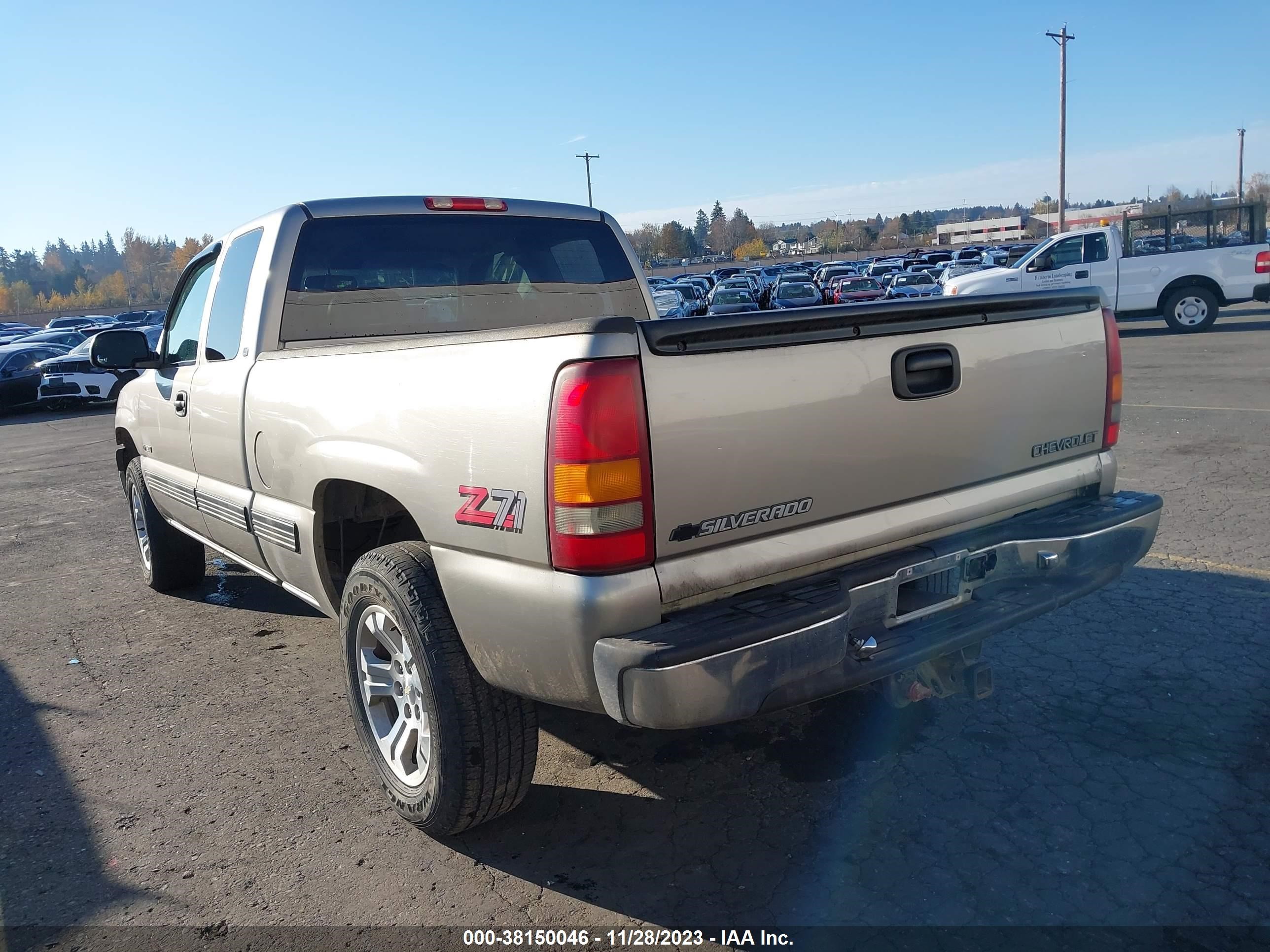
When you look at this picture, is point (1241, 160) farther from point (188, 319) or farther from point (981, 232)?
point (188, 319)

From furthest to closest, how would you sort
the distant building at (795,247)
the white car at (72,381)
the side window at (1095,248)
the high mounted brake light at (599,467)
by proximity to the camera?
the distant building at (795,247) < the white car at (72,381) < the side window at (1095,248) < the high mounted brake light at (599,467)

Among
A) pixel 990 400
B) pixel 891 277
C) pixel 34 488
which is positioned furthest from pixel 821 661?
pixel 891 277

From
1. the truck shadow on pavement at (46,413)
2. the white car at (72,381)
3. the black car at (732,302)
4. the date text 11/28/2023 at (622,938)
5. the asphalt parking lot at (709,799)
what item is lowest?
→ the date text 11/28/2023 at (622,938)

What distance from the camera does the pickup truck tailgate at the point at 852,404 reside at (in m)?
2.49

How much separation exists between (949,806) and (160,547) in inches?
Answer: 188

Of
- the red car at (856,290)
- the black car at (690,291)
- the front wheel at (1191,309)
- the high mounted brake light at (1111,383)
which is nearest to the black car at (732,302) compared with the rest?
the black car at (690,291)

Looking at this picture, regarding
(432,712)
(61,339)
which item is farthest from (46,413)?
(432,712)

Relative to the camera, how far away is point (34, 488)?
34.5ft

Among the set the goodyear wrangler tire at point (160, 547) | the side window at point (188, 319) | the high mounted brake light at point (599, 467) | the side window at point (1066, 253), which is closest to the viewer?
the high mounted brake light at point (599, 467)

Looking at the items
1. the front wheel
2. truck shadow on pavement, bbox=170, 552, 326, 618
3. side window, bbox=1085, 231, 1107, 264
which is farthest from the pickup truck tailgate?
the front wheel

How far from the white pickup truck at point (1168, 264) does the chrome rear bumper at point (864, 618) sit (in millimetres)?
15707

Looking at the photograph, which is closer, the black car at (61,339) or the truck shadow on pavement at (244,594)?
the truck shadow on pavement at (244,594)

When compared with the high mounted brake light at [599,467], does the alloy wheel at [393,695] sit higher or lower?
lower

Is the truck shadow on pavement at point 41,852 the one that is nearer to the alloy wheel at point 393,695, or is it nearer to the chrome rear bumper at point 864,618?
the alloy wheel at point 393,695
